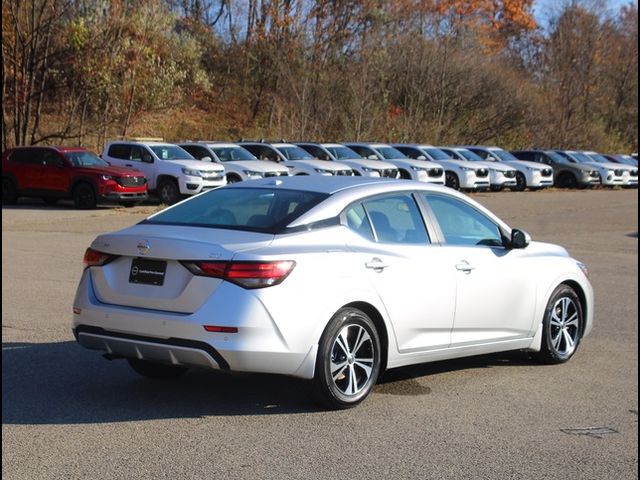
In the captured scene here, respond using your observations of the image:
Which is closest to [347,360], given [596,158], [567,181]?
[567,181]

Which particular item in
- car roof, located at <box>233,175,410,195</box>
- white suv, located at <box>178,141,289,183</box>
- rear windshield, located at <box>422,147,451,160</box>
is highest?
car roof, located at <box>233,175,410,195</box>

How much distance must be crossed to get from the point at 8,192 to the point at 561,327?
21011 millimetres

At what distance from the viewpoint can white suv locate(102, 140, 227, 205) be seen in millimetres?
26516

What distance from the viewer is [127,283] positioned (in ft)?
20.7

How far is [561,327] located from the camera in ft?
27.2

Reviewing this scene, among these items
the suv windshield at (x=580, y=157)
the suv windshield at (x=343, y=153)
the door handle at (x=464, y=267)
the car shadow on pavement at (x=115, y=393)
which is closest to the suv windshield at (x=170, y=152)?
the suv windshield at (x=343, y=153)

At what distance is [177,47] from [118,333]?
1602 inches

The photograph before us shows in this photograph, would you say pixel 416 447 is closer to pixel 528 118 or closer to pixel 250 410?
pixel 250 410

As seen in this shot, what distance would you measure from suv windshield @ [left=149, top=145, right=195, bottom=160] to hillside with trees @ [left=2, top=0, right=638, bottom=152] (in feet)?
29.9

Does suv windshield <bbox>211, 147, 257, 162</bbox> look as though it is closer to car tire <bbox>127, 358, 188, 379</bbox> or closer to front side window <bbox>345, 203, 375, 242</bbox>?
car tire <bbox>127, 358, 188, 379</bbox>

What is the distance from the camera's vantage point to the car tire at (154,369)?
717 cm

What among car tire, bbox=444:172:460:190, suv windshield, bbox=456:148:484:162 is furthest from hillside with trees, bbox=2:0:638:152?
car tire, bbox=444:172:460:190

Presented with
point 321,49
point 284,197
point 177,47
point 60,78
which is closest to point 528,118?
point 321,49

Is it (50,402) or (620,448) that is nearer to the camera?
(620,448)
